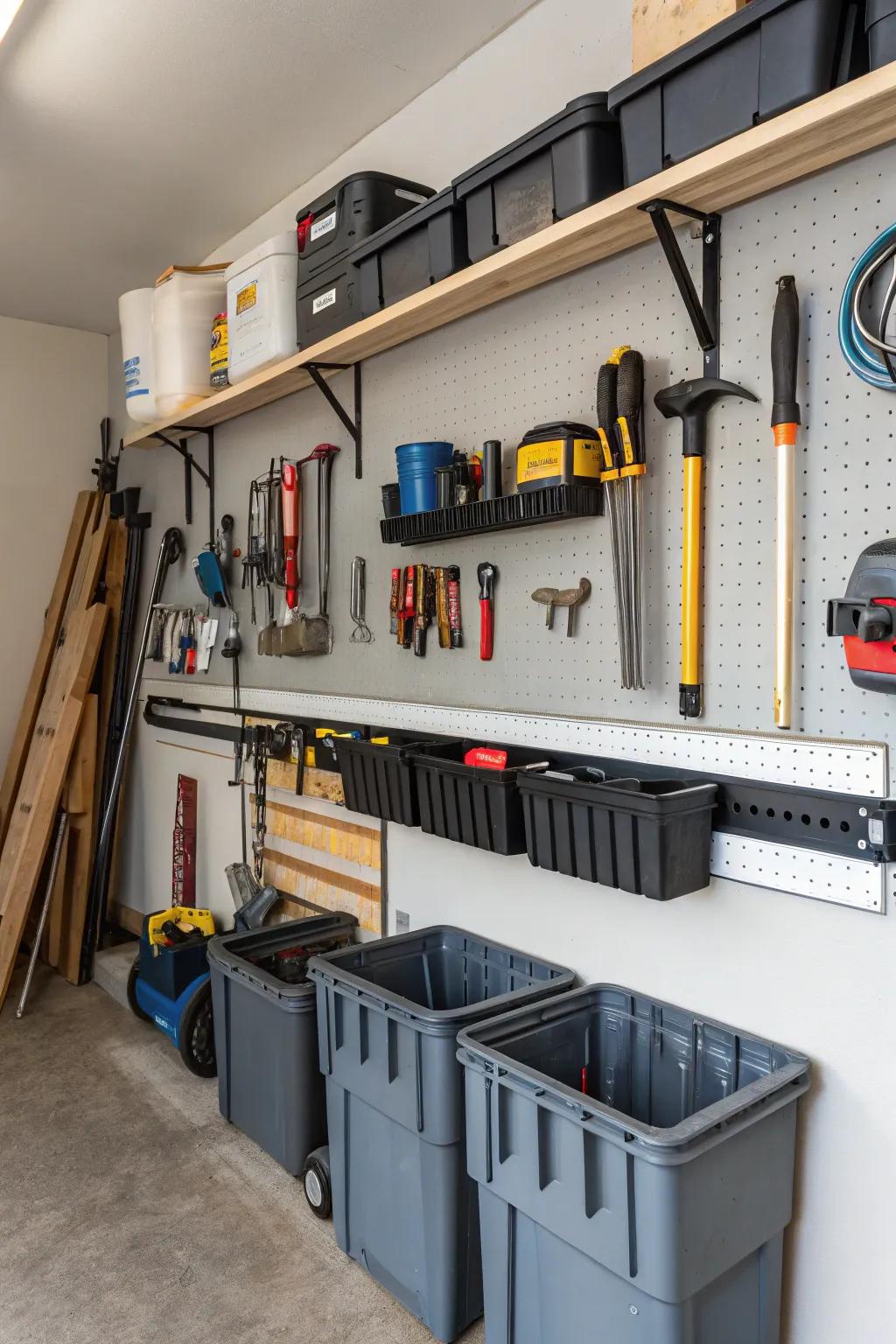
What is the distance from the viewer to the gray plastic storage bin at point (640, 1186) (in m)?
1.34

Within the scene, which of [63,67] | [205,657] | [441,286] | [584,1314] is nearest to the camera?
[584,1314]

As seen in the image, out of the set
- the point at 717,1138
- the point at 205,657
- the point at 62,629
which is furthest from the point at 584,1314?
the point at 62,629

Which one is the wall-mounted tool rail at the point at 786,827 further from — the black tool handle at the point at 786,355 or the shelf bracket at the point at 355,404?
the shelf bracket at the point at 355,404

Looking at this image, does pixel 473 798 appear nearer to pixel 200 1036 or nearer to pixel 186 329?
pixel 200 1036

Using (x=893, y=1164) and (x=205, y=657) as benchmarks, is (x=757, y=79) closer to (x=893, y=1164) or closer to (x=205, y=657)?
(x=893, y=1164)

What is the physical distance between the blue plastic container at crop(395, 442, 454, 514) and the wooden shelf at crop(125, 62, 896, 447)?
296 mm

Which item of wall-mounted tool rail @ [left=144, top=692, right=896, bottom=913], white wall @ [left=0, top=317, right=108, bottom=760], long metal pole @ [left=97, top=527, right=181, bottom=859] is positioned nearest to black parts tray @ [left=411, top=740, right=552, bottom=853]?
wall-mounted tool rail @ [left=144, top=692, right=896, bottom=913]

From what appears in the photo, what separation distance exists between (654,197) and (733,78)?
0.20 metres

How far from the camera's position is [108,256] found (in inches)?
139

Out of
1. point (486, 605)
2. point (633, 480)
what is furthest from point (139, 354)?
point (633, 480)

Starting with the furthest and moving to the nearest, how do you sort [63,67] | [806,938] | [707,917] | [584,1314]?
[63,67] < [707,917] < [806,938] < [584,1314]

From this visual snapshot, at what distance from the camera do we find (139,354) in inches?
127

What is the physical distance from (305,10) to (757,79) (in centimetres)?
129

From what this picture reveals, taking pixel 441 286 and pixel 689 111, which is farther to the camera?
pixel 441 286
